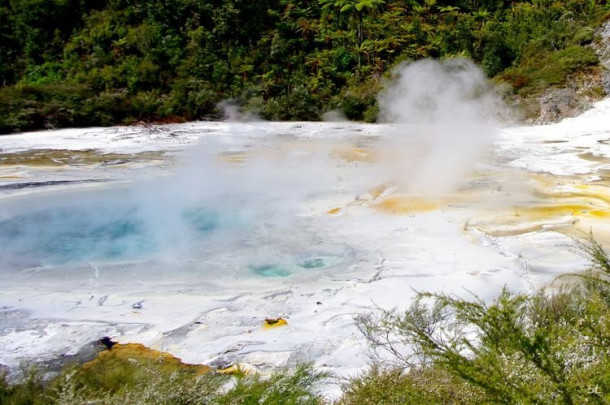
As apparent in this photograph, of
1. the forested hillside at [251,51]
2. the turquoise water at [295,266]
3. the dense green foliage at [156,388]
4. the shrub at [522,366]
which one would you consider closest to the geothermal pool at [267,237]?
the turquoise water at [295,266]

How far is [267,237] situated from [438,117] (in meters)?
8.20

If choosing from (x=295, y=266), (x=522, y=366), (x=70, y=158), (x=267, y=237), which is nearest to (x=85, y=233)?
(x=267, y=237)

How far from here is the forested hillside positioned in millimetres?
13172

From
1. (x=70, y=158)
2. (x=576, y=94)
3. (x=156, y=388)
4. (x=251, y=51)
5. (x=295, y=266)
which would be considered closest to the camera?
(x=156, y=388)

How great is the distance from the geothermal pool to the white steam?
0.40ft

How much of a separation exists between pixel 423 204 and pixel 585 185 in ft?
7.63

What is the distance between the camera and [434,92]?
42.4 feet

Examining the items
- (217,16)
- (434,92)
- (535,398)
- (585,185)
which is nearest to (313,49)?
(217,16)

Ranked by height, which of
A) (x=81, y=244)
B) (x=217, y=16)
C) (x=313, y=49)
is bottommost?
(x=81, y=244)

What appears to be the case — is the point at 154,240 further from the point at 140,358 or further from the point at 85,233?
the point at 140,358

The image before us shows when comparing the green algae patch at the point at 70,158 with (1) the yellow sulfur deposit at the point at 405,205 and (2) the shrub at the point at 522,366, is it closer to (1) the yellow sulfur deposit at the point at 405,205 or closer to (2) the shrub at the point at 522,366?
(1) the yellow sulfur deposit at the point at 405,205

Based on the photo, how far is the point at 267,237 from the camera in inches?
206

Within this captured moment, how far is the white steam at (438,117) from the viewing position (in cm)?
831

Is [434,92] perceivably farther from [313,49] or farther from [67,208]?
[67,208]
